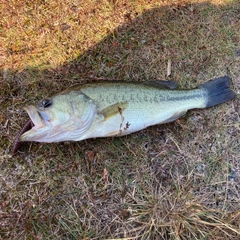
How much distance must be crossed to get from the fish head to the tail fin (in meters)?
1.44

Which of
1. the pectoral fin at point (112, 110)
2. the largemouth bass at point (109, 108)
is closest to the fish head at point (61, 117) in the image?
the largemouth bass at point (109, 108)

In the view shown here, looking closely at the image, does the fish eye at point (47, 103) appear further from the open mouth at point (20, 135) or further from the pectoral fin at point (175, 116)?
the pectoral fin at point (175, 116)

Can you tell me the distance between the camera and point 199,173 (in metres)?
3.45

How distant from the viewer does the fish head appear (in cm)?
291

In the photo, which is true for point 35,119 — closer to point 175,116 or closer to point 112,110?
point 112,110

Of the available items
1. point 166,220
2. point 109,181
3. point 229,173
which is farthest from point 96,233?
point 229,173

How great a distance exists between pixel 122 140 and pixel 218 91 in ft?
4.41

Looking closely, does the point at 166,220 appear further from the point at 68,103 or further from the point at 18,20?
the point at 18,20

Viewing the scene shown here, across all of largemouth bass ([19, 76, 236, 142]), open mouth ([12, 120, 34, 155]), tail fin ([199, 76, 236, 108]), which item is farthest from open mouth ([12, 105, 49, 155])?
tail fin ([199, 76, 236, 108])

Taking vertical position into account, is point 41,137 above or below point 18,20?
below

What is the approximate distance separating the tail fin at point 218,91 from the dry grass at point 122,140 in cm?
16

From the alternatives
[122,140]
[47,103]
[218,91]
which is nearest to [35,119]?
[47,103]

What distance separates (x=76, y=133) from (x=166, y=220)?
1385 millimetres

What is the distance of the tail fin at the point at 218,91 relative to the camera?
3.49 m
